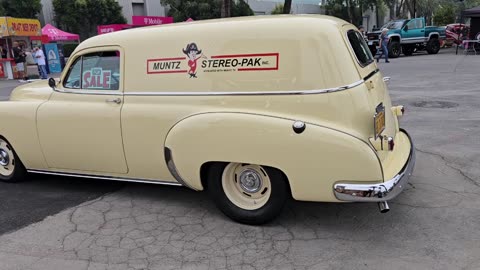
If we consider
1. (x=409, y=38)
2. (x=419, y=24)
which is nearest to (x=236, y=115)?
(x=409, y=38)

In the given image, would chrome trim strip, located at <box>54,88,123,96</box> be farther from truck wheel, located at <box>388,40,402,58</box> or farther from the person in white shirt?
truck wheel, located at <box>388,40,402,58</box>

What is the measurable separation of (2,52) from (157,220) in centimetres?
2016

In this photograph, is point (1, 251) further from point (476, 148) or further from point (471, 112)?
point (471, 112)

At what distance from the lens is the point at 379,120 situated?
376 cm

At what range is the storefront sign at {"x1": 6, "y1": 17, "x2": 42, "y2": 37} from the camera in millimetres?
20016

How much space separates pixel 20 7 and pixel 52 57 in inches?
553

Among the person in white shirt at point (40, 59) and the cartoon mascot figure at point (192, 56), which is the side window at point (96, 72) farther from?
the person in white shirt at point (40, 59)

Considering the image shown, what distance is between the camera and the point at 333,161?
3.40 meters

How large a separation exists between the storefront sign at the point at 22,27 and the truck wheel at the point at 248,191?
19.6 m

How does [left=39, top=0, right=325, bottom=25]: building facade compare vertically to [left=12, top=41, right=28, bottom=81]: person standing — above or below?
above

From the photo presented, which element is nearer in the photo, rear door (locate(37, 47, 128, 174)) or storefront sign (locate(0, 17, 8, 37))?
rear door (locate(37, 47, 128, 174))

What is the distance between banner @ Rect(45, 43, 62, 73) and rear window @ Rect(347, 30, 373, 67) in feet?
72.6

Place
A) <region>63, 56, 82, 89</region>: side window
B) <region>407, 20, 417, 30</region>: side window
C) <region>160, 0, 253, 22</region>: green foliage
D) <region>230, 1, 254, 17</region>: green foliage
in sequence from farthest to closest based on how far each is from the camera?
1. <region>160, 0, 253, 22</region>: green foliage
2. <region>230, 1, 254, 17</region>: green foliage
3. <region>407, 20, 417, 30</region>: side window
4. <region>63, 56, 82, 89</region>: side window

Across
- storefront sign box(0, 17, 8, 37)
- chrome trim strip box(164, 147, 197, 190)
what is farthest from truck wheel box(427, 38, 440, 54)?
chrome trim strip box(164, 147, 197, 190)
